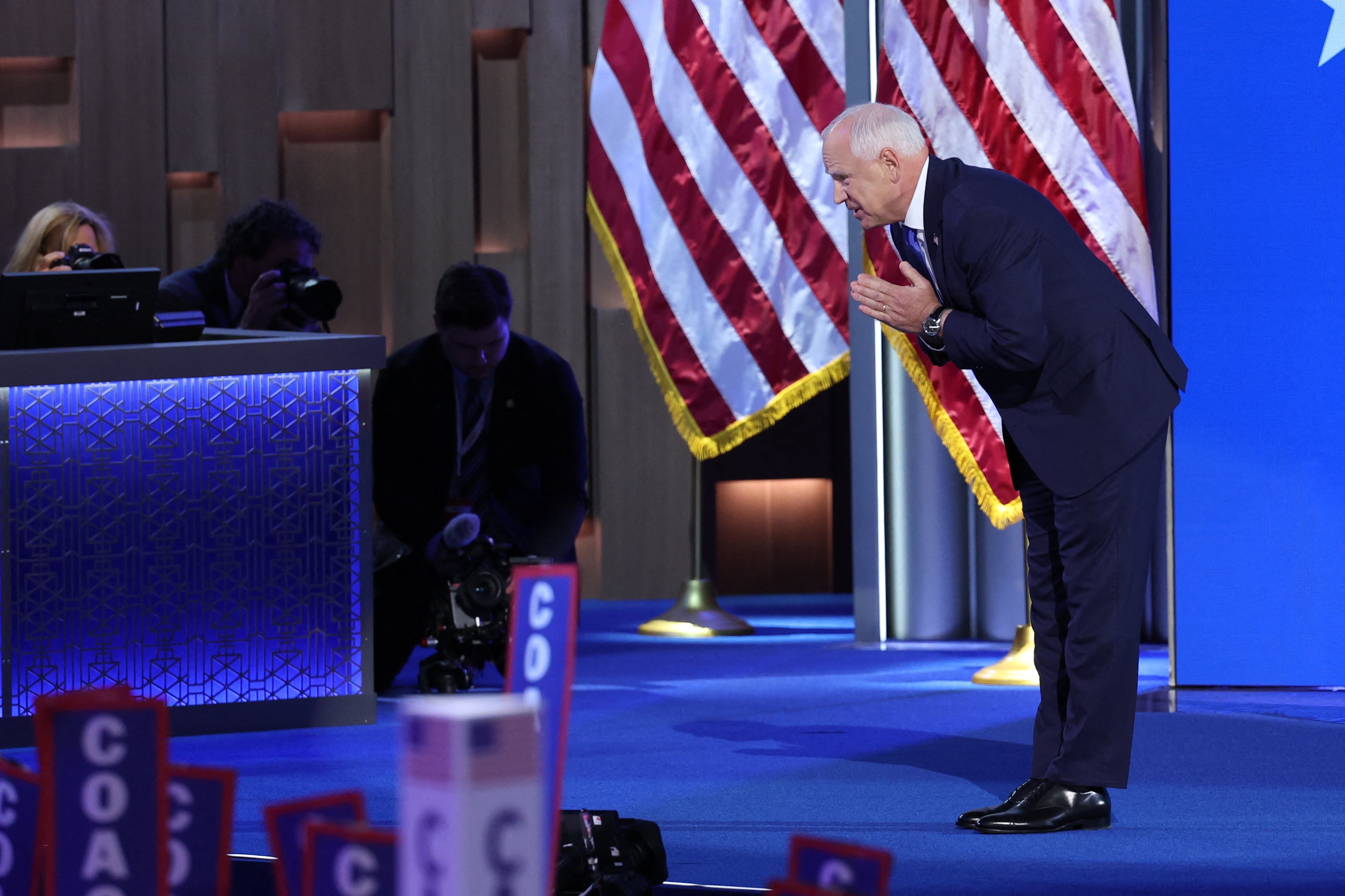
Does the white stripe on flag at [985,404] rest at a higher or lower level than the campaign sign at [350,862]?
higher

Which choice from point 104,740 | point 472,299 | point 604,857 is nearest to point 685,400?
point 472,299

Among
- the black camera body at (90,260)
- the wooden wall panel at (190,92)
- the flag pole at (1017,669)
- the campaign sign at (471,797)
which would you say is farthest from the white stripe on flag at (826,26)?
the campaign sign at (471,797)

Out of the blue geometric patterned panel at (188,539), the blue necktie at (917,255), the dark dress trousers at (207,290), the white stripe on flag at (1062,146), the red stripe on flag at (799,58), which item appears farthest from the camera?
the red stripe on flag at (799,58)

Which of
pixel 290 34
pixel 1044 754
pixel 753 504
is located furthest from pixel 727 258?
pixel 1044 754

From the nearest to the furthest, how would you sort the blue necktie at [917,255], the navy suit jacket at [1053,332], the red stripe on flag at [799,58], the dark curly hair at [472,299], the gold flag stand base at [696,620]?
the navy suit jacket at [1053,332] < the blue necktie at [917,255] < the dark curly hair at [472,299] < the red stripe on flag at [799,58] < the gold flag stand base at [696,620]

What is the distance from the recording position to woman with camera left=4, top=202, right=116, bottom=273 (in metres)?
3.98

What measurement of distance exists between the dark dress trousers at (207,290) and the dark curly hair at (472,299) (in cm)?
65

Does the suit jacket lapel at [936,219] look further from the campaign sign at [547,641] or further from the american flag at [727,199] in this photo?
the american flag at [727,199]

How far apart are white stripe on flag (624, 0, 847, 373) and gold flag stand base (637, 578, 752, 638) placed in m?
0.89

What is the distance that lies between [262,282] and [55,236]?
19.5 inches

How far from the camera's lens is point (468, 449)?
4191 mm

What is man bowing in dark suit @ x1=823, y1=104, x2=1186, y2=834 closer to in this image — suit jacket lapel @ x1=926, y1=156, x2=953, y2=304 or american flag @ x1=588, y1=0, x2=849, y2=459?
suit jacket lapel @ x1=926, y1=156, x2=953, y2=304

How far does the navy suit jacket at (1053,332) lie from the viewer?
2295mm

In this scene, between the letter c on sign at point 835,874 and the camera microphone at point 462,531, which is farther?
the camera microphone at point 462,531
